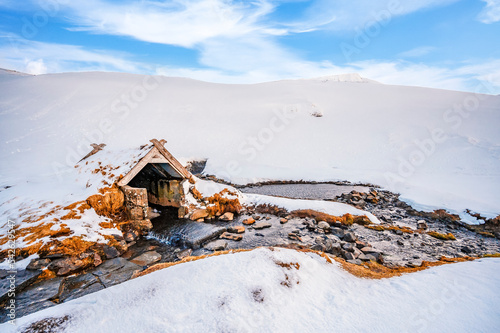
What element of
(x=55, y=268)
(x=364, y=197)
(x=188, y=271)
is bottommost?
(x=364, y=197)

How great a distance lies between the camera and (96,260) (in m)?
6.67

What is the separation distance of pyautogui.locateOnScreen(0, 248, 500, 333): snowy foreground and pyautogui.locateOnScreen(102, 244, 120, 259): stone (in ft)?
15.3

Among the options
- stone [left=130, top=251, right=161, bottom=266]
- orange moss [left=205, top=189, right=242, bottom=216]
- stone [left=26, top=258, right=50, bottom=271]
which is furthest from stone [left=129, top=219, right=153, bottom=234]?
orange moss [left=205, top=189, right=242, bottom=216]

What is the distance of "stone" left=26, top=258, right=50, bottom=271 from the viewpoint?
5.99 metres

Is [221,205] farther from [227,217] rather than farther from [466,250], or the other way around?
[466,250]

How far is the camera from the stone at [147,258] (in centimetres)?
687

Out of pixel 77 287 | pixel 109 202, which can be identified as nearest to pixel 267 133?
pixel 109 202

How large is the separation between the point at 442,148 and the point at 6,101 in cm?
6658

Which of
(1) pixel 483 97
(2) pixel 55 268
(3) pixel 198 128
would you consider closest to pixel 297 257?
(2) pixel 55 268

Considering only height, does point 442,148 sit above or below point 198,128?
below

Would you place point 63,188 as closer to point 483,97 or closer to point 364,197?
point 364,197

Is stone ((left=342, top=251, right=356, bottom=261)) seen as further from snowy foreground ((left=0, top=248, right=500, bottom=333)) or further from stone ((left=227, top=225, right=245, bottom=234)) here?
stone ((left=227, top=225, right=245, bottom=234))

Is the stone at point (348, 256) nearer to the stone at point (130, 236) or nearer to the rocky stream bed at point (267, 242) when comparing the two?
the rocky stream bed at point (267, 242)

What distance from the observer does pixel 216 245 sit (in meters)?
8.16
